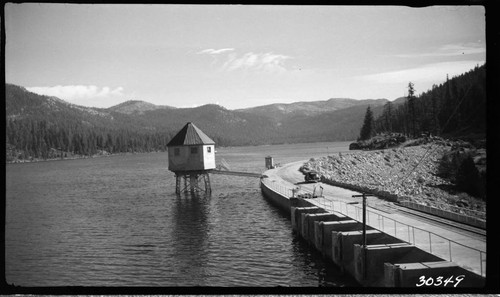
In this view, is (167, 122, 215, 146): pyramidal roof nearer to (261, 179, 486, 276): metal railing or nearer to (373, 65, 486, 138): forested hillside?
(261, 179, 486, 276): metal railing

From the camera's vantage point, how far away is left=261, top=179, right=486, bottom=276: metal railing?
11.0 meters

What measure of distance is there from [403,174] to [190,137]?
21.0 m

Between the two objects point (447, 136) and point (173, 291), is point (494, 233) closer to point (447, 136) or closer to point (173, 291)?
point (173, 291)

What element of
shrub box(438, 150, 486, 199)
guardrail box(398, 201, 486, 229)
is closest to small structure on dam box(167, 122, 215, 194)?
guardrail box(398, 201, 486, 229)

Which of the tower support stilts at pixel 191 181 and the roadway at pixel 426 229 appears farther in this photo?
the tower support stilts at pixel 191 181

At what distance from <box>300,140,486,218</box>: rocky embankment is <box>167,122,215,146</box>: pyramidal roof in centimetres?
1037

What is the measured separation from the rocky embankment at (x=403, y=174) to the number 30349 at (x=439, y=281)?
10936 mm

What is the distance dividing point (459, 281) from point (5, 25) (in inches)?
527

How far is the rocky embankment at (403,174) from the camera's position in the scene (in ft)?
82.6

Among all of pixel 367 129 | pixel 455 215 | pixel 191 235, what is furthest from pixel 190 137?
pixel 367 129

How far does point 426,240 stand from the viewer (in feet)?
43.4

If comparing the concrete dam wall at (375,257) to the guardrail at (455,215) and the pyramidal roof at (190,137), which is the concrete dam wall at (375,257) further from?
the pyramidal roof at (190,137)

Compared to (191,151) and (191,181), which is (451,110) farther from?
(191,181)

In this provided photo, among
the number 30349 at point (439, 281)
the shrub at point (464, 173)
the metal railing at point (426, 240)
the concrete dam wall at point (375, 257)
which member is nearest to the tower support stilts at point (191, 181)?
the concrete dam wall at point (375, 257)
